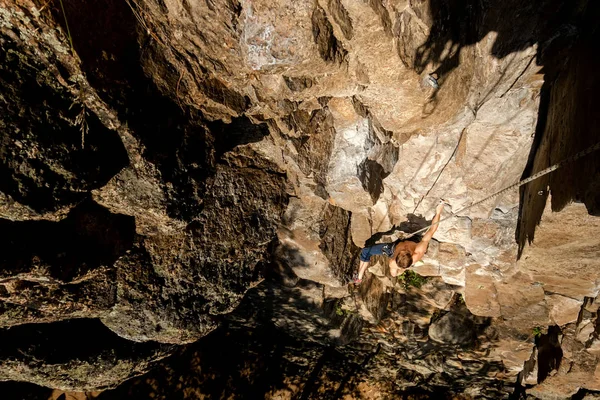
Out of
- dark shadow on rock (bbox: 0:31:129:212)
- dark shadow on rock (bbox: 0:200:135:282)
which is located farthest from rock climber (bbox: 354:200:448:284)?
dark shadow on rock (bbox: 0:31:129:212)

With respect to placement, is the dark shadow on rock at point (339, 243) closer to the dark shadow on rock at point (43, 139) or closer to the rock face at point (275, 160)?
the rock face at point (275, 160)

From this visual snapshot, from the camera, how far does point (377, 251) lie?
533 centimetres

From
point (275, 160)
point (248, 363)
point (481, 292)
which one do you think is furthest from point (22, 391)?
point (481, 292)

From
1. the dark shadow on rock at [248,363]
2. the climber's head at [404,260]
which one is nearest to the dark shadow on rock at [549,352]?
the climber's head at [404,260]

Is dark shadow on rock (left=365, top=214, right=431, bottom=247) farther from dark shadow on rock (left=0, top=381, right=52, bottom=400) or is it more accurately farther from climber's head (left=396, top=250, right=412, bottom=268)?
dark shadow on rock (left=0, top=381, right=52, bottom=400)

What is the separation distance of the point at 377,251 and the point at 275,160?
211 centimetres

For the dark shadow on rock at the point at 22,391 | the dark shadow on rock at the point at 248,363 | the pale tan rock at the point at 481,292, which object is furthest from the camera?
the dark shadow on rock at the point at 248,363

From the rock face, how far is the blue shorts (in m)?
0.18

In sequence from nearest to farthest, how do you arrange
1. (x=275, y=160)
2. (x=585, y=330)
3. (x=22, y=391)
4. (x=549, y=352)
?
(x=275, y=160)
(x=585, y=330)
(x=549, y=352)
(x=22, y=391)

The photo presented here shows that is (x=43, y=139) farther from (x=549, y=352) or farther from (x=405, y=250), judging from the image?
(x=549, y=352)

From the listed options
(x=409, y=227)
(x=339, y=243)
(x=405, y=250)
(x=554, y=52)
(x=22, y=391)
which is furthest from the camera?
(x=22, y=391)

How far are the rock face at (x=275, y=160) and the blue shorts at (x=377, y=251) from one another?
0.18 meters

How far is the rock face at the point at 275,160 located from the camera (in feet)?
8.00

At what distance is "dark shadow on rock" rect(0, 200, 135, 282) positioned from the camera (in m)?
2.80
